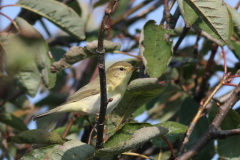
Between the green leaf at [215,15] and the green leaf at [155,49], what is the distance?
76cm

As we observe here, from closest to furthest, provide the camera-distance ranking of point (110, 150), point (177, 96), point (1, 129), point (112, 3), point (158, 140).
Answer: point (112, 3), point (110, 150), point (158, 140), point (1, 129), point (177, 96)

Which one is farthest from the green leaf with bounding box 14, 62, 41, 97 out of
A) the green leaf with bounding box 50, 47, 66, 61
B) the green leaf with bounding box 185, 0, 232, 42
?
the green leaf with bounding box 185, 0, 232, 42

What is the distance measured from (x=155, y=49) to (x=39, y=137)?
4.08ft

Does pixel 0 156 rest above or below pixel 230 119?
below

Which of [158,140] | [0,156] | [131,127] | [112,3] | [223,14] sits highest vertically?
[112,3]

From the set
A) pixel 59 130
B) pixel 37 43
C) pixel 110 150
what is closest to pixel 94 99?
pixel 59 130

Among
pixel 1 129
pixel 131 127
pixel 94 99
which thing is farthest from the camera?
pixel 1 129

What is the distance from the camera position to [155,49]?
2729mm

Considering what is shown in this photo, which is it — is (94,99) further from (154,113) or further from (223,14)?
(223,14)

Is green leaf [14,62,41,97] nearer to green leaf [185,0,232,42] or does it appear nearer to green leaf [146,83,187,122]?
green leaf [146,83,187,122]

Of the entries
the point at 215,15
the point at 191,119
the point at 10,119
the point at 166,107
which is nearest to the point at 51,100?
the point at 10,119

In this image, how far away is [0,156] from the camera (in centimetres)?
362

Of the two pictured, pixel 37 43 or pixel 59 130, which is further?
pixel 59 130

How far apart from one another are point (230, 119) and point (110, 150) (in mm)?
1370
